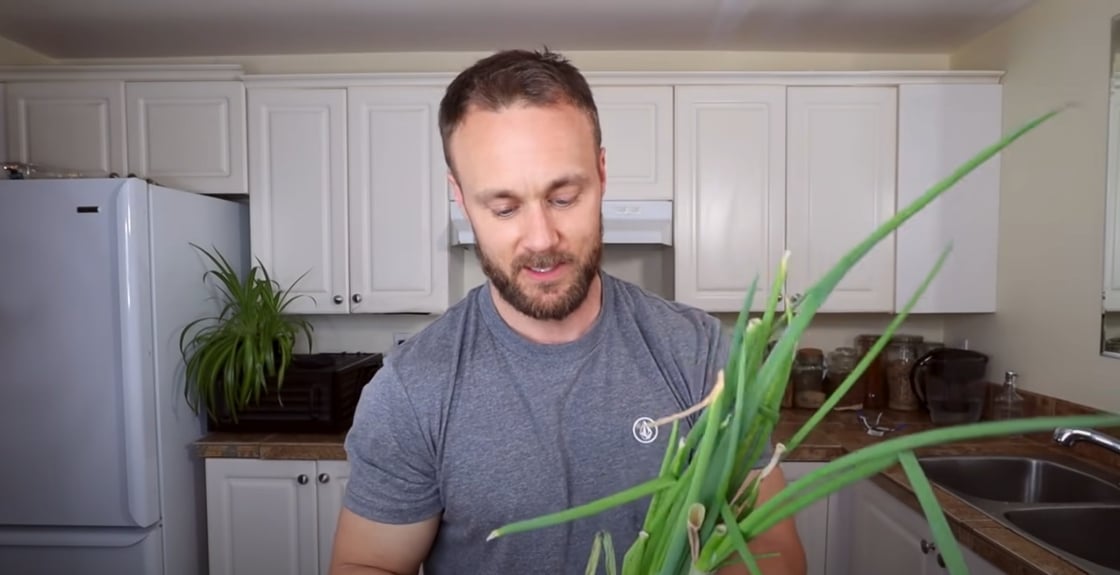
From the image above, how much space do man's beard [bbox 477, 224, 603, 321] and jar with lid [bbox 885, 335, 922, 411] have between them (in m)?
2.06

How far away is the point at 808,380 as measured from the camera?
248 centimetres

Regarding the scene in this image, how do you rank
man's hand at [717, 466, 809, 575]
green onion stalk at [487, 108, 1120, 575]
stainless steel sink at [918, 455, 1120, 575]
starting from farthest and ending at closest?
stainless steel sink at [918, 455, 1120, 575] → man's hand at [717, 466, 809, 575] → green onion stalk at [487, 108, 1120, 575]

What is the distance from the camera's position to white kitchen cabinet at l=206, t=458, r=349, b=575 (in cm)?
208

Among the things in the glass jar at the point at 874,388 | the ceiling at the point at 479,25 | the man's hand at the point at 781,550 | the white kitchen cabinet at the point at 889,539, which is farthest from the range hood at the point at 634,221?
the man's hand at the point at 781,550

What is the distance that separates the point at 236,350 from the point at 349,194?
0.71 metres

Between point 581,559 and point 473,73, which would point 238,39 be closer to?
point 473,73

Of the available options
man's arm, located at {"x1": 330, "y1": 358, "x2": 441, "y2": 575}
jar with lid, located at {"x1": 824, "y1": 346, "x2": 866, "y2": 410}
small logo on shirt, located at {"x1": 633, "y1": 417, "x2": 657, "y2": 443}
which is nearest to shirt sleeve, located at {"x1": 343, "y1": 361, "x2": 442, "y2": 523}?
man's arm, located at {"x1": 330, "y1": 358, "x2": 441, "y2": 575}

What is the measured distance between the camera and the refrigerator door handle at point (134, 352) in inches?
72.2

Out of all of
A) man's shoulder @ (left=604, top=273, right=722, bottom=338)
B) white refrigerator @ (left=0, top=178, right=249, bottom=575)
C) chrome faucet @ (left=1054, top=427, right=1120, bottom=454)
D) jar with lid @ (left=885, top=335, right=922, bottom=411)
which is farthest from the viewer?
jar with lid @ (left=885, top=335, right=922, bottom=411)

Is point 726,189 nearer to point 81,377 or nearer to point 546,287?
point 546,287

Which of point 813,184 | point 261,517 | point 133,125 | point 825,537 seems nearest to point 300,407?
point 261,517

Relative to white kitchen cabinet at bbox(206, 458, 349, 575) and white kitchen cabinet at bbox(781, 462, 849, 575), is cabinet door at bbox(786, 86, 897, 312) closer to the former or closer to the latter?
white kitchen cabinet at bbox(781, 462, 849, 575)

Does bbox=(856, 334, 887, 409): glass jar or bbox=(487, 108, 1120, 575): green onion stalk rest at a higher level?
bbox=(487, 108, 1120, 575): green onion stalk

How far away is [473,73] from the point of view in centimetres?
84
